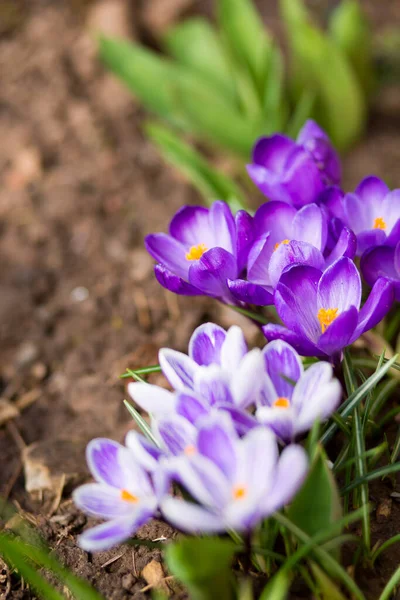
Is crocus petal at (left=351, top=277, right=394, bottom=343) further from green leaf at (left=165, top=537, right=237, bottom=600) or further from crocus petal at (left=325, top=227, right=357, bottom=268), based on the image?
green leaf at (left=165, top=537, right=237, bottom=600)

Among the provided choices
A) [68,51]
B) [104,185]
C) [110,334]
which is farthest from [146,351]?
[68,51]

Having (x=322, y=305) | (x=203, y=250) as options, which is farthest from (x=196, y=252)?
(x=322, y=305)

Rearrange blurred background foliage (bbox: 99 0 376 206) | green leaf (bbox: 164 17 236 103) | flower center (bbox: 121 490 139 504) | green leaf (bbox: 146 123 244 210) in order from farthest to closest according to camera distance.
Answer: green leaf (bbox: 164 17 236 103)
blurred background foliage (bbox: 99 0 376 206)
green leaf (bbox: 146 123 244 210)
flower center (bbox: 121 490 139 504)

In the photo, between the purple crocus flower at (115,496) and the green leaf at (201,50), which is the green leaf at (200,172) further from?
the purple crocus flower at (115,496)

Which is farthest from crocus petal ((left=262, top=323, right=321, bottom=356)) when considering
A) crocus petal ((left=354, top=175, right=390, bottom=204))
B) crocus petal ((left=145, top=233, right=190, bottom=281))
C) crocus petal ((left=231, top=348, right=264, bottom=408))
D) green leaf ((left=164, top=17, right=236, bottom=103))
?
green leaf ((left=164, top=17, right=236, bottom=103))

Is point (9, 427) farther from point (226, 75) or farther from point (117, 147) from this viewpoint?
point (226, 75)
